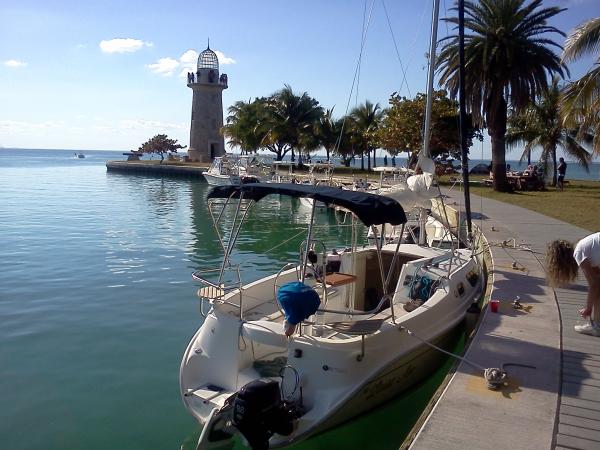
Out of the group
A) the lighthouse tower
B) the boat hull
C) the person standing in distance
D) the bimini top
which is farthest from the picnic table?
the lighthouse tower

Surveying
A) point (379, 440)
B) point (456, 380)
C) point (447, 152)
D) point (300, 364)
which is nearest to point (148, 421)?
point (300, 364)

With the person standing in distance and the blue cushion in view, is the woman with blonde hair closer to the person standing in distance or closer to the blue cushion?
the blue cushion

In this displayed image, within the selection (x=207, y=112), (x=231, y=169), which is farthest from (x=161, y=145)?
(x=231, y=169)

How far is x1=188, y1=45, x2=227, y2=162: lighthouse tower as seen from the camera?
68.1m

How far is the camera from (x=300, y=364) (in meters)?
6.46

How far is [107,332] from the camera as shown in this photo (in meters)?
11.3

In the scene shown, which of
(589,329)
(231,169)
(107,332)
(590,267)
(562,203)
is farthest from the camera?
(231,169)

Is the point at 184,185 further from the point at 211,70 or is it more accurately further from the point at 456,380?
the point at 456,380

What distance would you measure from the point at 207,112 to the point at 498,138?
44.2m

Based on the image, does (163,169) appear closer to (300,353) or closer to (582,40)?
(582,40)

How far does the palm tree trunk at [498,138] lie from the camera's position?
3058cm

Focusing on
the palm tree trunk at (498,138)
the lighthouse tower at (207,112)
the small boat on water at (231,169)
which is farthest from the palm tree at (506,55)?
the lighthouse tower at (207,112)

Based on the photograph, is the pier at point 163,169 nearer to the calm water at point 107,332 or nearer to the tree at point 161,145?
the tree at point 161,145

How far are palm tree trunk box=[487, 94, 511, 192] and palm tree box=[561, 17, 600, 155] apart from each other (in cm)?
844
